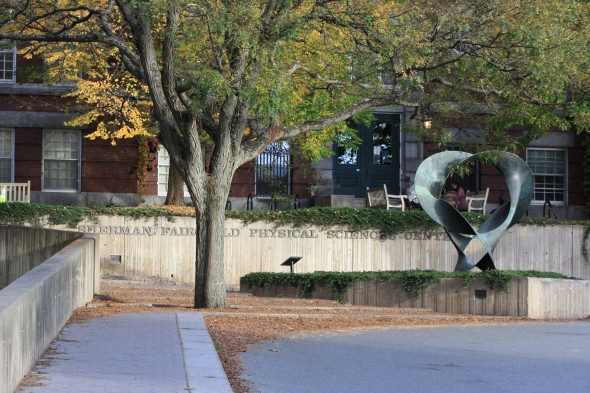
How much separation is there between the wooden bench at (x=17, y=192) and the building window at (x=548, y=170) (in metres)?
17.3

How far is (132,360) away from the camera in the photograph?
8.72m

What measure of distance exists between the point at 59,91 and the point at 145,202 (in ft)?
15.0

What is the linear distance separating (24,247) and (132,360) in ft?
41.0

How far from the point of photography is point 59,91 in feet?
95.9

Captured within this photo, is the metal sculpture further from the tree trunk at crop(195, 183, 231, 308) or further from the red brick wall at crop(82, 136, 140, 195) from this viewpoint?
the red brick wall at crop(82, 136, 140, 195)

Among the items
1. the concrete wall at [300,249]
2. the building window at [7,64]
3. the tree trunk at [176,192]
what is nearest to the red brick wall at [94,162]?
the building window at [7,64]

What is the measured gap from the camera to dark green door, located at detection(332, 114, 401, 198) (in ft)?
103

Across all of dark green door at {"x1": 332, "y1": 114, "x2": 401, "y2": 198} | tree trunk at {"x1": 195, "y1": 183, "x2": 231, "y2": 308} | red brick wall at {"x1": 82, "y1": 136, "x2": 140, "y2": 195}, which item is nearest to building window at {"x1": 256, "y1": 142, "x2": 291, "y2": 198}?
dark green door at {"x1": 332, "y1": 114, "x2": 401, "y2": 198}

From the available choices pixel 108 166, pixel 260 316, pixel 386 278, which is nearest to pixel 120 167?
pixel 108 166

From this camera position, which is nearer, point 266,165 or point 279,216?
point 279,216

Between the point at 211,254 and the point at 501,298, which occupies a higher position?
the point at 211,254

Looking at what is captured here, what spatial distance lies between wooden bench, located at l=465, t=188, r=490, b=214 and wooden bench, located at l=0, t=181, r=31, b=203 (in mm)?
13224

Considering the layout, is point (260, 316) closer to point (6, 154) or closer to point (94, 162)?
point (94, 162)

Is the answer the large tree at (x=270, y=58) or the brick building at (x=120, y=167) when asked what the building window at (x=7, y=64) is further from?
the large tree at (x=270, y=58)
